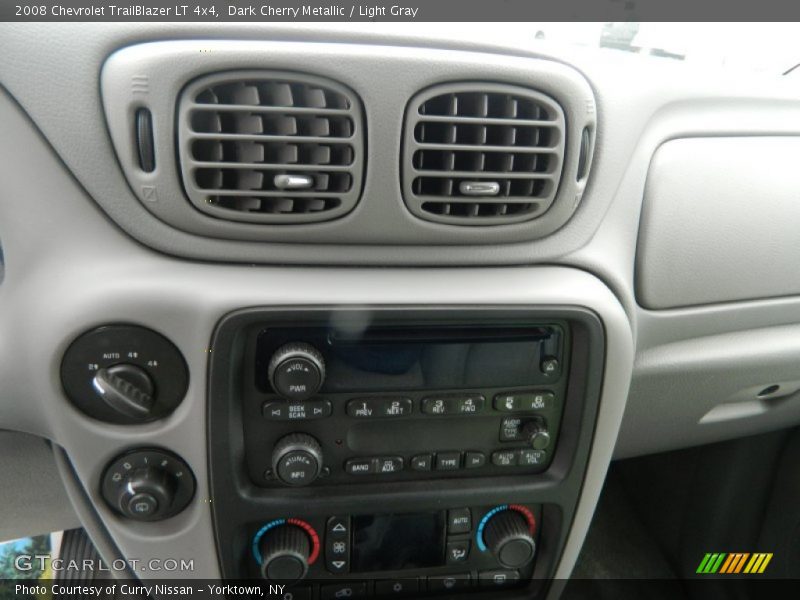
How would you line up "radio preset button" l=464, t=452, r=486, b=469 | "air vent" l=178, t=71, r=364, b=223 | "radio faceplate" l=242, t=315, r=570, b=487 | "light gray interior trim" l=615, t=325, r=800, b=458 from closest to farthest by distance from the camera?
"air vent" l=178, t=71, r=364, b=223 → "radio faceplate" l=242, t=315, r=570, b=487 → "radio preset button" l=464, t=452, r=486, b=469 → "light gray interior trim" l=615, t=325, r=800, b=458

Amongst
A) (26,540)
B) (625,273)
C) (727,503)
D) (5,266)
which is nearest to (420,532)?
(625,273)

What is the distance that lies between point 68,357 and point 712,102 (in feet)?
3.73

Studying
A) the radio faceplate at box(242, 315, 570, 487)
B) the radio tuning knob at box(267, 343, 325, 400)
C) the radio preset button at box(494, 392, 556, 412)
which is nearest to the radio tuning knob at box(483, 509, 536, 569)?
the radio faceplate at box(242, 315, 570, 487)

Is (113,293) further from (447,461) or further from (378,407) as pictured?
(447,461)

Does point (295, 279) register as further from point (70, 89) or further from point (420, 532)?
point (420, 532)

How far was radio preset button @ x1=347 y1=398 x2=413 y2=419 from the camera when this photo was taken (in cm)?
89

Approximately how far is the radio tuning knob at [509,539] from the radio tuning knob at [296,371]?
1.44 feet

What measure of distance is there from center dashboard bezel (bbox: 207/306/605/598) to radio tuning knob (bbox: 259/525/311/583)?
42 millimetres

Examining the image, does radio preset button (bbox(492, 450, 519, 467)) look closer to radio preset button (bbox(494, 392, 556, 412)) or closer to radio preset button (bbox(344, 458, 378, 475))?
radio preset button (bbox(494, 392, 556, 412))

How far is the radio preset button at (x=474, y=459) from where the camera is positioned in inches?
38.2

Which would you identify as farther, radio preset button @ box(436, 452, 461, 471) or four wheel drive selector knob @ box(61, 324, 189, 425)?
radio preset button @ box(436, 452, 461, 471)

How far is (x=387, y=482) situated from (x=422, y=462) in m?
0.07

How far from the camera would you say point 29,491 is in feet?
3.79

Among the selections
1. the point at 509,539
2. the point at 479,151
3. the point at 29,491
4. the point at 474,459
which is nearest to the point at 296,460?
the point at 474,459
